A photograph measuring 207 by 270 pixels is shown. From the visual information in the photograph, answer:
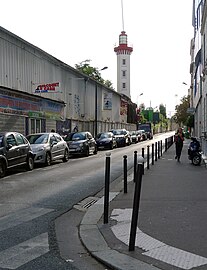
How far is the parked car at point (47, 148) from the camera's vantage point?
17.8 m

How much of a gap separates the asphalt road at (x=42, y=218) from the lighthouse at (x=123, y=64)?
264 feet

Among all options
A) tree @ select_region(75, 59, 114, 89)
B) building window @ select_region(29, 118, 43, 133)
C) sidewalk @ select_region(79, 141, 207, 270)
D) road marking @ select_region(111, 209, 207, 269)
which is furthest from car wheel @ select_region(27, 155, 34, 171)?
tree @ select_region(75, 59, 114, 89)

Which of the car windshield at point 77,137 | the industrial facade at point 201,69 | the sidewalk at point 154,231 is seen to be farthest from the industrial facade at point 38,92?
the sidewalk at point 154,231

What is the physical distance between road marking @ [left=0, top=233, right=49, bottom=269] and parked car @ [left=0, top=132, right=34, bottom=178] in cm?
788

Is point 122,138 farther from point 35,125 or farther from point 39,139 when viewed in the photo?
point 39,139

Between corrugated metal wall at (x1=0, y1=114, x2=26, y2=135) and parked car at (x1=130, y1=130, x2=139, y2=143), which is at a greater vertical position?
corrugated metal wall at (x1=0, y1=114, x2=26, y2=135)

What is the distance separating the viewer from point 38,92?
27.6m

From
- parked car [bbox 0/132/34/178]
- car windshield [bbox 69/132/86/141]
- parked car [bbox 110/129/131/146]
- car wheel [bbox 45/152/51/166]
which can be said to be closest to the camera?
parked car [bbox 0/132/34/178]

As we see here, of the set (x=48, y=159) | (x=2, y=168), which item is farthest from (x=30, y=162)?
(x=2, y=168)

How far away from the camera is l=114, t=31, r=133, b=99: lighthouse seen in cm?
9375

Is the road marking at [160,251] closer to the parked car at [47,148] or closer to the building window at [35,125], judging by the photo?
the parked car at [47,148]

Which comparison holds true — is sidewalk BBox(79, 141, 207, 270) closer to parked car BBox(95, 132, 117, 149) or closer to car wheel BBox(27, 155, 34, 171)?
car wheel BBox(27, 155, 34, 171)

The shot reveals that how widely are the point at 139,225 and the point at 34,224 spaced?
71.4 inches

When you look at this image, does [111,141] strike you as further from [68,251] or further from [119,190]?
[68,251]
